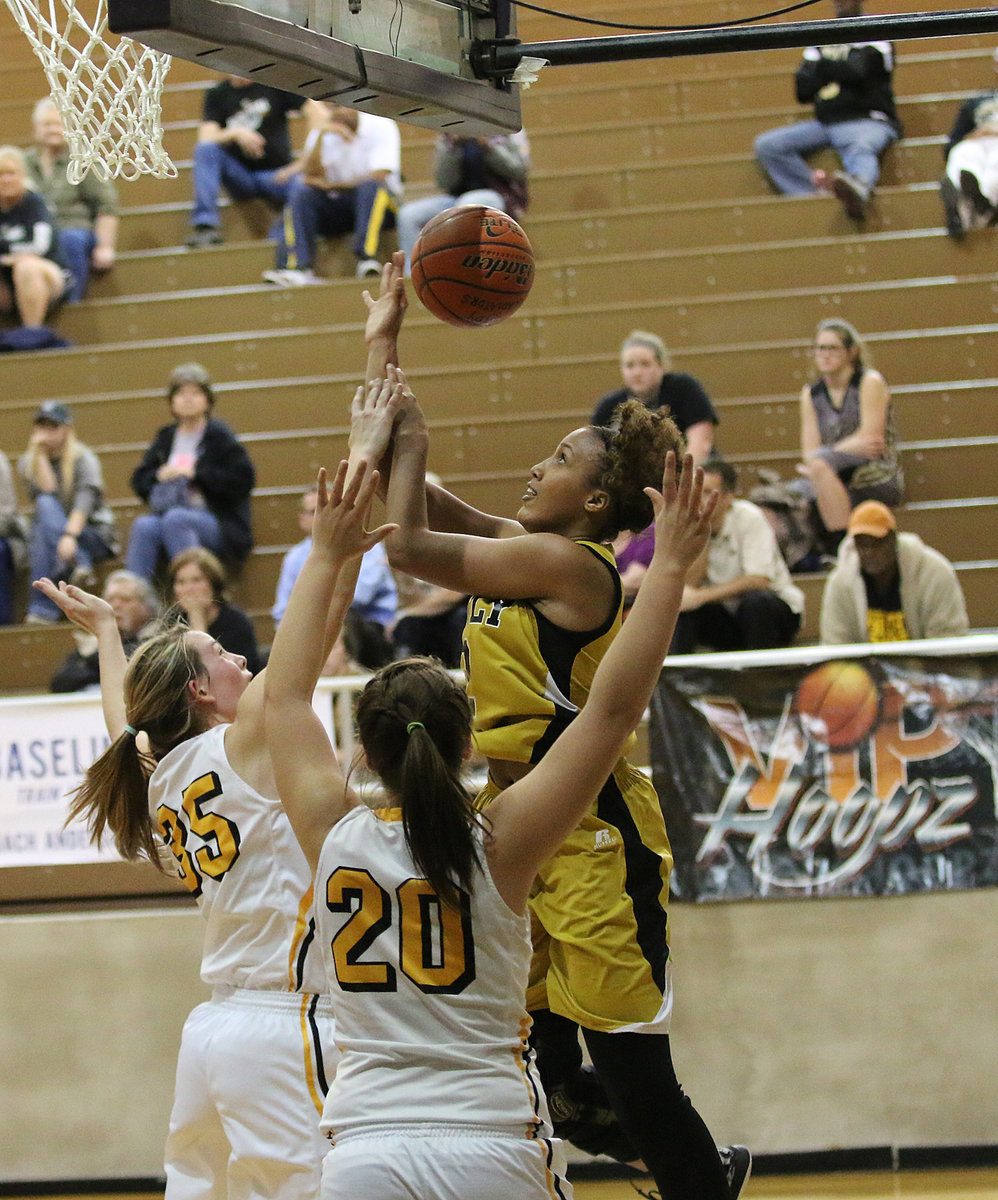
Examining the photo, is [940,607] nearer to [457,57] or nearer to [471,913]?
[457,57]

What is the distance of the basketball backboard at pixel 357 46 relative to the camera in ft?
9.78

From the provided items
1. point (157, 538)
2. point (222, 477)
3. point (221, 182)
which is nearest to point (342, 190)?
point (221, 182)

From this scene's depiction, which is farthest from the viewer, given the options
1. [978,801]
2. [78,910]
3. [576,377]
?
[576,377]

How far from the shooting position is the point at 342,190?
984 cm

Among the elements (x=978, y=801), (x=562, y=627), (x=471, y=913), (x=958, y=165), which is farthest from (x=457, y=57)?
(x=958, y=165)

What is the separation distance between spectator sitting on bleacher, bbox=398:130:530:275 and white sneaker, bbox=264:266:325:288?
0.70 meters

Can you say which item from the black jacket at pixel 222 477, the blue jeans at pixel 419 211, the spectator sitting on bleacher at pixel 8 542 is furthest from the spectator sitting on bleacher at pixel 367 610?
the blue jeans at pixel 419 211

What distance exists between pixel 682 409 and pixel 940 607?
5.68 feet

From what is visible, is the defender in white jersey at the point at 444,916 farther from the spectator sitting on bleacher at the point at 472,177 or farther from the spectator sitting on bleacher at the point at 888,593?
the spectator sitting on bleacher at the point at 472,177

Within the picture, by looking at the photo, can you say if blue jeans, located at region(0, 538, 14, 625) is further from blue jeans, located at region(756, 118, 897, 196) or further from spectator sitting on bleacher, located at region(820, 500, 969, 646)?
blue jeans, located at region(756, 118, 897, 196)

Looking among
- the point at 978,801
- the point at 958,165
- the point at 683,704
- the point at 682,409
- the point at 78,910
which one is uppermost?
the point at 958,165

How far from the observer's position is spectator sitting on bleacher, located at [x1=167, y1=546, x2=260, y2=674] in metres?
6.40

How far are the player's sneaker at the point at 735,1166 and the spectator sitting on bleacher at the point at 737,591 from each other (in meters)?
2.93

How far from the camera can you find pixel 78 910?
5.88 metres
